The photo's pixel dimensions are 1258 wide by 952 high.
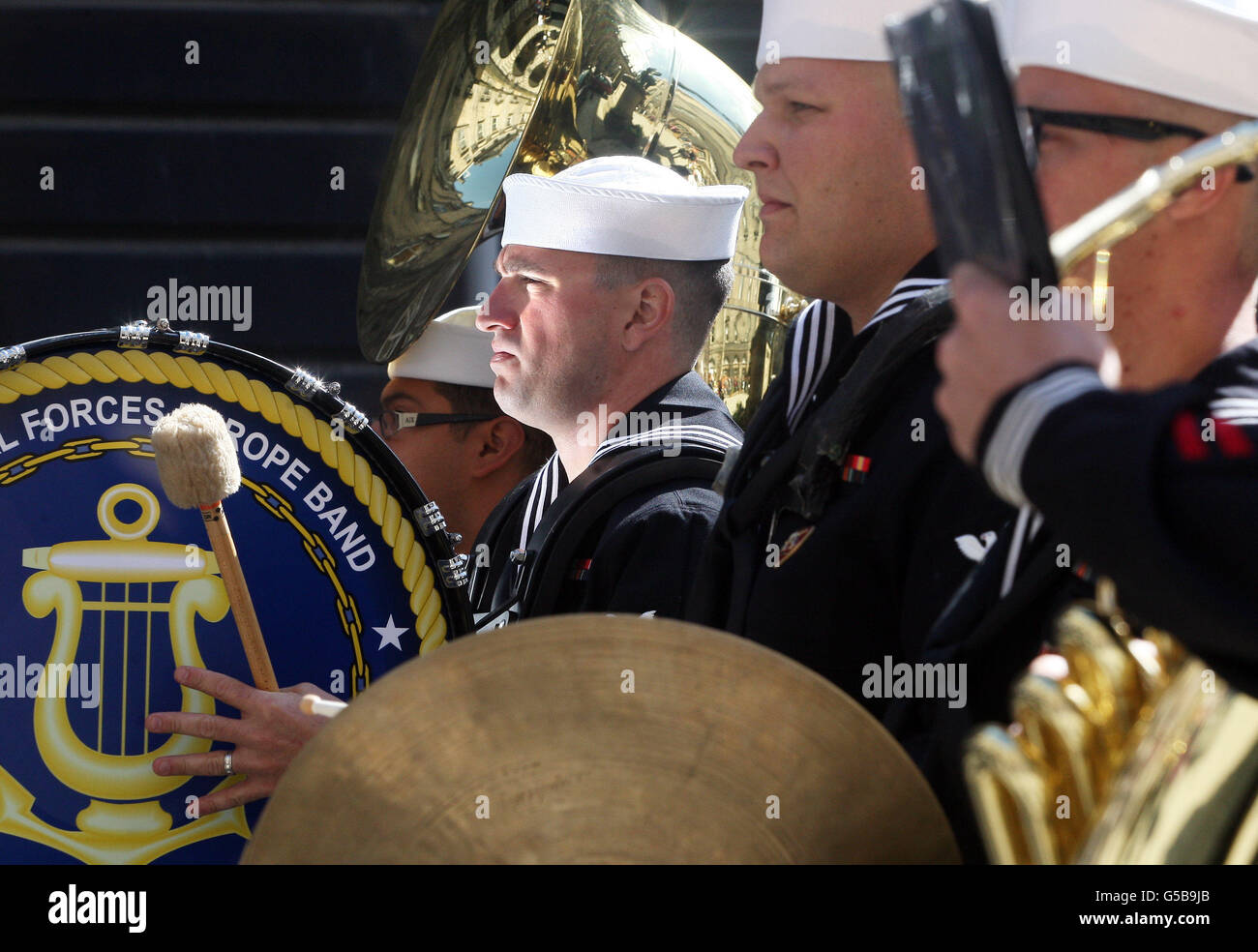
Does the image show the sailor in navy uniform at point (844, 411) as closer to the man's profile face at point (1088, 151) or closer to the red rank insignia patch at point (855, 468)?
the red rank insignia patch at point (855, 468)

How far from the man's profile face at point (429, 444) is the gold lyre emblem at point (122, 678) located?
6.13 ft

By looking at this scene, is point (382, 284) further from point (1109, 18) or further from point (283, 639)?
point (1109, 18)

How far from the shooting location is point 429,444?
4402 mm

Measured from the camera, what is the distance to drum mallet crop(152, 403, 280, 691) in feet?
7.82

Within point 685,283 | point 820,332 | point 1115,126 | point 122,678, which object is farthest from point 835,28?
point 122,678

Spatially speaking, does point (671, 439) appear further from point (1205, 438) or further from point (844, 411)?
point (1205, 438)

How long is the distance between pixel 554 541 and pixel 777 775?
5.50ft

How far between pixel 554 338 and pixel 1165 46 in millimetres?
1999

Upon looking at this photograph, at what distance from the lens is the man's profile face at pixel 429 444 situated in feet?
14.4

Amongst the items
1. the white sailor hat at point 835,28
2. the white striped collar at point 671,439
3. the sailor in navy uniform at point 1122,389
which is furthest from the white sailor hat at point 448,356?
the sailor in navy uniform at point 1122,389

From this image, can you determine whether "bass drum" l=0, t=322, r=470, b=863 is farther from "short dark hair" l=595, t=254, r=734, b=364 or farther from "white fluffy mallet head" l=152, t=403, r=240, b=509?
"short dark hair" l=595, t=254, r=734, b=364

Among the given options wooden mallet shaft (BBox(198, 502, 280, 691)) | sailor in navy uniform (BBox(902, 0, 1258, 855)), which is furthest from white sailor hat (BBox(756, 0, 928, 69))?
wooden mallet shaft (BBox(198, 502, 280, 691))

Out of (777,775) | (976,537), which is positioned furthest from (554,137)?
(777,775)

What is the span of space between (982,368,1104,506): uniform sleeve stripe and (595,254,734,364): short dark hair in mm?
2449
